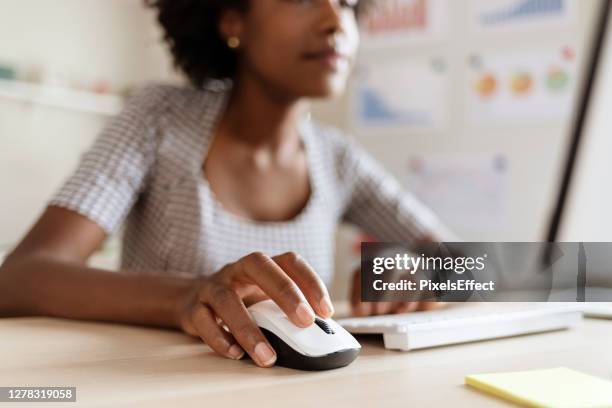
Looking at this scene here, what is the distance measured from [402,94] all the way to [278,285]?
5.04 feet

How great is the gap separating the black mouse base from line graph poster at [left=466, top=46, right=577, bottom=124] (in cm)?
139

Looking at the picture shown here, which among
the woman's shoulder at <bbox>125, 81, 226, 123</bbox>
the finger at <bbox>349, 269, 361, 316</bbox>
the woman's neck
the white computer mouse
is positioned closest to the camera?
the white computer mouse

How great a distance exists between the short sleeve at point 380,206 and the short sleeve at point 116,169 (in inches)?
16.8

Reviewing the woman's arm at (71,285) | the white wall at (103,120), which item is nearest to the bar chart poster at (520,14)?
the white wall at (103,120)

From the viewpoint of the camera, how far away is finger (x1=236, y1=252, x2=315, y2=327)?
1.61 ft

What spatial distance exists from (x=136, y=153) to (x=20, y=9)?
Result: 1253 millimetres

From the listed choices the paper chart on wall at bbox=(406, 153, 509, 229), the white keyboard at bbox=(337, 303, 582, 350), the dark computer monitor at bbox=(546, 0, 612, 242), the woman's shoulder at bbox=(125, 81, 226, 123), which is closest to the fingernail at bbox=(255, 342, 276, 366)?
the white keyboard at bbox=(337, 303, 582, 350)

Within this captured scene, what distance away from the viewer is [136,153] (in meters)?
1.02

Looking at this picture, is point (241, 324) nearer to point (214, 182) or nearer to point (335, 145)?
point (214, 182)

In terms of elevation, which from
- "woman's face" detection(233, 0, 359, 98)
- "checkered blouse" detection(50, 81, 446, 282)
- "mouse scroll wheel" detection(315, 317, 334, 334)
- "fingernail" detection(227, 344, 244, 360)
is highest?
"woman's face" detection(233, 0, 359, 98)

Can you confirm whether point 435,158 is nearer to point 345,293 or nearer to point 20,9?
point 345,293

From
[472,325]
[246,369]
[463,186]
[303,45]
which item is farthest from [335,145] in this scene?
[246,369]

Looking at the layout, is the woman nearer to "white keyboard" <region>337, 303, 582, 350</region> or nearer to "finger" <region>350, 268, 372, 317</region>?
"finger" <region>350, 268, 372, 317</region>

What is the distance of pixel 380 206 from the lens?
4.35 feet
